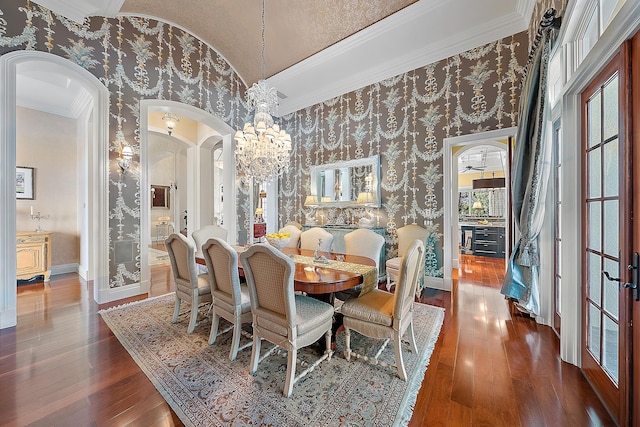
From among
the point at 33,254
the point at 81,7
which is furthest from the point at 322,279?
the point at 33,254

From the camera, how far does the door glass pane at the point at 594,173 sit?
170cm

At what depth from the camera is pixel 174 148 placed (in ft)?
26.4

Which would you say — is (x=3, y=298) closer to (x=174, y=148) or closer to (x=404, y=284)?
(x=404, y=284)

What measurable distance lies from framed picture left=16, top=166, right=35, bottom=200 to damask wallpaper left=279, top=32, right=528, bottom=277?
5110 mm

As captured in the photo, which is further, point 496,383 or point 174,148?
point 174,148

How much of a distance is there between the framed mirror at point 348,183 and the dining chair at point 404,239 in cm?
70

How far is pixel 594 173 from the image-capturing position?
5.75 ft

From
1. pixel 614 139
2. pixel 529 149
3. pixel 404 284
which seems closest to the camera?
pixel 614 139

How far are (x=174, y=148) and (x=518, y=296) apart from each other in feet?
30.2

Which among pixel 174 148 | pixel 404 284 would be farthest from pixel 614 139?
pixel 174 148

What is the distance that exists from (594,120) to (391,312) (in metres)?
1.99

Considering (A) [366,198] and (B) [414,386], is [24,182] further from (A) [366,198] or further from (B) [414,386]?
(B) [414,386]

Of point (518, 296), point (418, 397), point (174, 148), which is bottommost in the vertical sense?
point (418, 397)

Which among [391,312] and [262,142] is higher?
[262,142]
